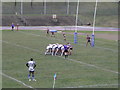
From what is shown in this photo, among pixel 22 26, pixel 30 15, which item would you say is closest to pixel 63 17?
pixel 30 15

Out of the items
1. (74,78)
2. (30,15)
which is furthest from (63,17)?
(74,78)

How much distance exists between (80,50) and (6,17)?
40411 mm

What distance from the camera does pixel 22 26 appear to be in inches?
2763

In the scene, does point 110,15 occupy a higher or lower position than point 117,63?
higher

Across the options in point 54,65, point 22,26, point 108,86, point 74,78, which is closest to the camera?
point 108,86

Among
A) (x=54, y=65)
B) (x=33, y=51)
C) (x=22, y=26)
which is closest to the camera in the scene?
(x=54, y=65)

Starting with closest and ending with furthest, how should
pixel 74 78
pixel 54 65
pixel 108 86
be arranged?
pixel 108 86 → pixel 74 78 → pixel 54 65

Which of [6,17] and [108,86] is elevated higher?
[6,17]

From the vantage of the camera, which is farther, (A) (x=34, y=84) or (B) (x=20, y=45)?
(B) (x=20, y=45)

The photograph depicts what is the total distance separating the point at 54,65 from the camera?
26.5m

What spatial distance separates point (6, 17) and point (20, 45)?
117ft

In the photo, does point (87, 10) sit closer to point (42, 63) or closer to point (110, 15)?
point (110, 15)

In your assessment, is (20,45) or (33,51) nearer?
(33,51)

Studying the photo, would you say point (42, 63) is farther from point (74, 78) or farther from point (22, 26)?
point (22, 26)
